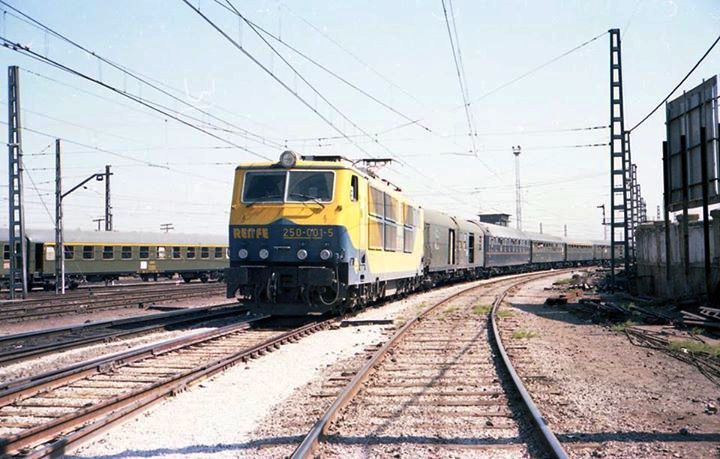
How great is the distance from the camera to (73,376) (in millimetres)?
8156

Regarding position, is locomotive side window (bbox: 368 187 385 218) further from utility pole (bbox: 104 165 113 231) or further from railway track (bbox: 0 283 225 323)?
utility pole (bbox: 104 165 113 231)

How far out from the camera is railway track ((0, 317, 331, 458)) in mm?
5707

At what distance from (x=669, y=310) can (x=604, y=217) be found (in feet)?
170

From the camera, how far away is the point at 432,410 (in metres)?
6.67

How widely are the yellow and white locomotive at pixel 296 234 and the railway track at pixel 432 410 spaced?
3281 millimetres

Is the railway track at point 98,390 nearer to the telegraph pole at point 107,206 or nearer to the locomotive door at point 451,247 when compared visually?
the locomotive door at point 451,247

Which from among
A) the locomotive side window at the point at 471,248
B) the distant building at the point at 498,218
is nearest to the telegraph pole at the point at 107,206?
the locomotive side window at the point at 471,248

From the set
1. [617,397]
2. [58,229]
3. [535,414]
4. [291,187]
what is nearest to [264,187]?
[291,187]

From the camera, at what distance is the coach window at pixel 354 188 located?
14367mm

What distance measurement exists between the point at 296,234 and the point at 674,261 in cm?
1190

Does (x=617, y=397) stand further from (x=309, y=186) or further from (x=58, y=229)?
(x=58, y=229)

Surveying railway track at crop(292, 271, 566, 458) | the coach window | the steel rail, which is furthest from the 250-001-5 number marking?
the steel rail

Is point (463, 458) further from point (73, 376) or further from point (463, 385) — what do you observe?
point (73, 376)

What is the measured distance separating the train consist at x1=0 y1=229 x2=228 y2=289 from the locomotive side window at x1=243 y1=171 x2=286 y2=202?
21.8m
